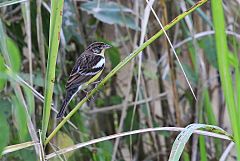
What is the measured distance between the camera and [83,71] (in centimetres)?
176

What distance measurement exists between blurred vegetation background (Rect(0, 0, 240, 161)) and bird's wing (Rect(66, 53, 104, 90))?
12 centimetres

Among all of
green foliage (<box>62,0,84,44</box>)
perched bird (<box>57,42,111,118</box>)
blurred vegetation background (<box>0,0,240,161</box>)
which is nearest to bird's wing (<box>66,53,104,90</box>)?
perched bird (<box>57,42,111,118</box>)

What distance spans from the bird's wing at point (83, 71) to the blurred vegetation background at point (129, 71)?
121 mm

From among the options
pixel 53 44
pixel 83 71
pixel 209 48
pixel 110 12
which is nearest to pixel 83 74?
pixel 83 71

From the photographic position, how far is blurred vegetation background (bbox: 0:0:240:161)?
1962 millimetres

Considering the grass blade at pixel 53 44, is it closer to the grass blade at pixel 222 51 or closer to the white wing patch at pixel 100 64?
the grass blade at pixel 222 51

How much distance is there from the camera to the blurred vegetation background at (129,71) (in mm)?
1962

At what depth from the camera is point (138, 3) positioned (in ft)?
7.31

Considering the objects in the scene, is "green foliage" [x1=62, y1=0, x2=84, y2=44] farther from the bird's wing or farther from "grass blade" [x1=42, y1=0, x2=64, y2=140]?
"grass blade" [x1=42, y1=0, x2=64, y2=140]

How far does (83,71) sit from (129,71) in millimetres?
775

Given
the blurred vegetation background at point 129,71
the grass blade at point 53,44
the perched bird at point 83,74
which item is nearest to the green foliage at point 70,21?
the blurred vegetation background at point 129,71

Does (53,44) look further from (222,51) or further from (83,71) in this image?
(83,71)

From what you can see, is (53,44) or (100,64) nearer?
(53,44)

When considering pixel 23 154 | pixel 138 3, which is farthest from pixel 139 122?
pixel 23 154
